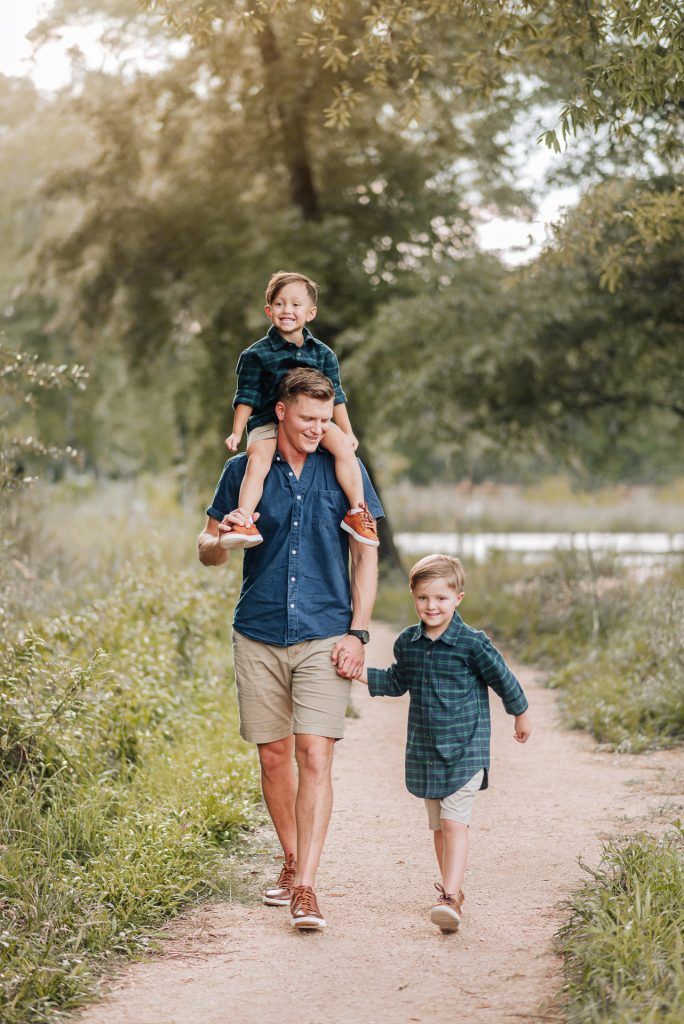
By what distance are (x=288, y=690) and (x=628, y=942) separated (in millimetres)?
1574

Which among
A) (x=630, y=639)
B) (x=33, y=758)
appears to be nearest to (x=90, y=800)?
(x=33, y=758)

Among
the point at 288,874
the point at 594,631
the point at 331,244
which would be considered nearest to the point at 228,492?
the point at 288,874

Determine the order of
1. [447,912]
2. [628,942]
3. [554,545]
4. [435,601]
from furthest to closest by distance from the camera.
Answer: [554,545] < [435,601] < [447,912] < [628,942]

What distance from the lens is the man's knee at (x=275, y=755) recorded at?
15.0 feet

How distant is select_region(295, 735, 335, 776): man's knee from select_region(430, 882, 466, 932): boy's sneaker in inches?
25.0

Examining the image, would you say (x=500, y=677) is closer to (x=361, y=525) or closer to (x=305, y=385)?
(x=361, y=525)

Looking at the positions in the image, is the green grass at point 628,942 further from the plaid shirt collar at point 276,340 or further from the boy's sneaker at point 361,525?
the plaid shirt collar at point 276,340

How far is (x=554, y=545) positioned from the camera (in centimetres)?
1391

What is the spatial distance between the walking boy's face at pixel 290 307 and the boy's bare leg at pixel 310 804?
172cm

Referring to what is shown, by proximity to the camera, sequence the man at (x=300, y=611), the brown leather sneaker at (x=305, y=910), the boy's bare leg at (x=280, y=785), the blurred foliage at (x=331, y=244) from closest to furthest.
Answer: the brown leather sneaker at (x=305, y=910) → the man at (x=300, y=611) → the boy's bare leg at (x=280, y=785) → the blurred foliage at (x=331, y=244)

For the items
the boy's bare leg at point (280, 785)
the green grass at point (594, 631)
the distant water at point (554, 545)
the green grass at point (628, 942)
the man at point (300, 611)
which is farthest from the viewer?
the distant water at point (554, 545)

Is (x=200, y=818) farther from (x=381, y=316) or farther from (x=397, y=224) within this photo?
(x=397, y=224)

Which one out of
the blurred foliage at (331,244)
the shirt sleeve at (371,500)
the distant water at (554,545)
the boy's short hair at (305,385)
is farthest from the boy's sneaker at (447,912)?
the blurred foliage at (331,244)

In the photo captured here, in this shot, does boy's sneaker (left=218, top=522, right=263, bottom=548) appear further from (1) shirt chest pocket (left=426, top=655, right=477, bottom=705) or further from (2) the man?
(1) shirt chest pocket (left=426, top=655, right=477, bottom=705)
